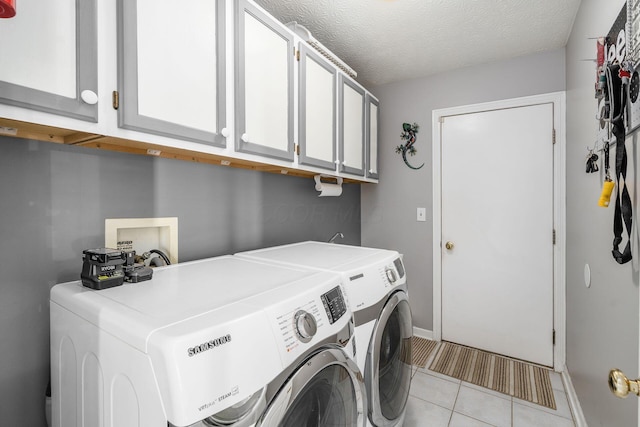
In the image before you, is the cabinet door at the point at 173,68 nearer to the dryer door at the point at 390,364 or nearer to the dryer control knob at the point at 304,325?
the dryer control knob at the point at 304,325

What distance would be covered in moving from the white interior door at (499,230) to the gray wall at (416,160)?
0.48 feet

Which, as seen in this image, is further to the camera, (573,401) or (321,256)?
(573,401)

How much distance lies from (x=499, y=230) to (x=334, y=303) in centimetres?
205

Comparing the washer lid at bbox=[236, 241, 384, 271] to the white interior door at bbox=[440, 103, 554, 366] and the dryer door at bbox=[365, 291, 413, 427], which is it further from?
the white interior door at bbox=[440, 103, 554, 366]

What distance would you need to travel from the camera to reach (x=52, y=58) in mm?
768

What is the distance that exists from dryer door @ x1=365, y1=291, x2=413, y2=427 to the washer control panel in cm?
29

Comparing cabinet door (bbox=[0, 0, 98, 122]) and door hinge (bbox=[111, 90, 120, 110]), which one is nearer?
cabinet door (bbox=[0, 0, 98, 122])

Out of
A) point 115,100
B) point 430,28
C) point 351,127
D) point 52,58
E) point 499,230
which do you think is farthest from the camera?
point 499,230

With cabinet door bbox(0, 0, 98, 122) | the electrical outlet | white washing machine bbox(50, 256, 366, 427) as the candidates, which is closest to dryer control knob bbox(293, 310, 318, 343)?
white washing machine bbox(50, 256, 366, 427)

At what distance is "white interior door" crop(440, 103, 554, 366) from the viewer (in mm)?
2330

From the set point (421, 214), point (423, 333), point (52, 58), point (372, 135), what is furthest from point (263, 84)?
point (423, 333)

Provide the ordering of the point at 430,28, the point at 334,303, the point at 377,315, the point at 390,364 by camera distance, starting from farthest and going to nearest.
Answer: the point at 430,28 < the point at 390,364 < the point at 377,315 < the point at 334,303

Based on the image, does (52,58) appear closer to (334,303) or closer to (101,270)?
(101,270)

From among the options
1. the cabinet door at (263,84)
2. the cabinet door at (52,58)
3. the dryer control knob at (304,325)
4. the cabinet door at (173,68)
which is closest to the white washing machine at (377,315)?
the dryer control knob at (304,325)
